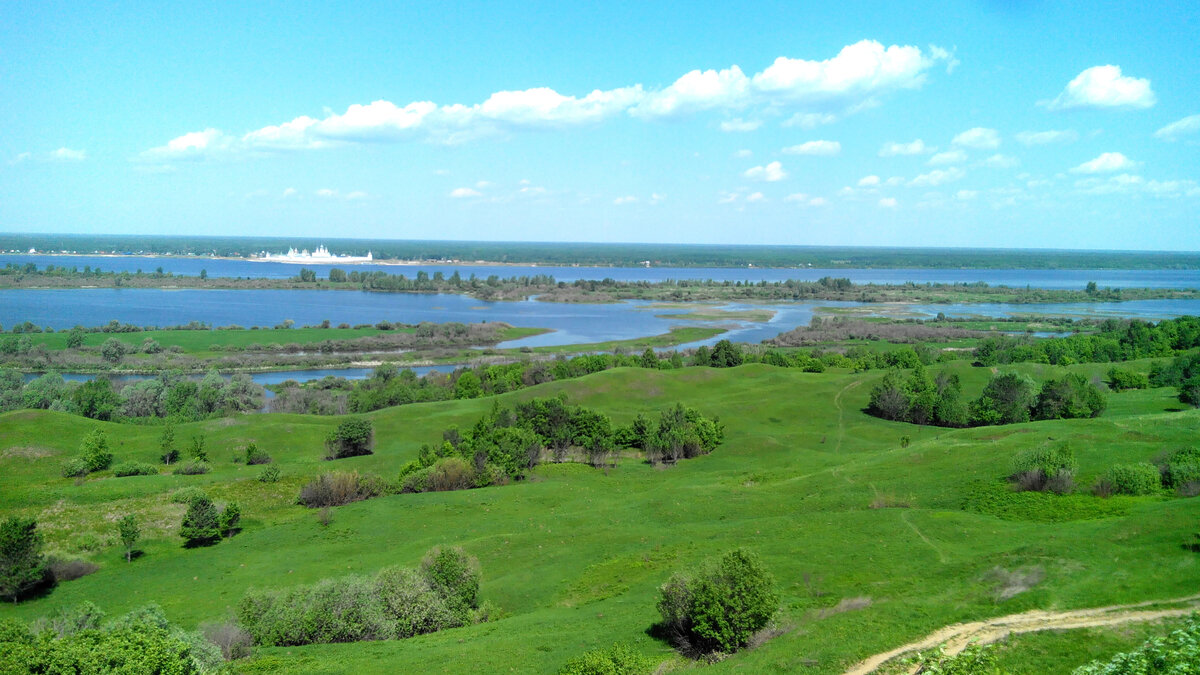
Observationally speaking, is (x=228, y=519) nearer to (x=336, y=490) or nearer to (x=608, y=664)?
(x=336, y=490)

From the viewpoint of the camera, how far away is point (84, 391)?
67.1 m

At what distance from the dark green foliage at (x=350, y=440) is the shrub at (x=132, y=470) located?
1231 centimetres

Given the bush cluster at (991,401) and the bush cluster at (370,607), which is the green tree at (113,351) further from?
the bush cluster at (991,401)

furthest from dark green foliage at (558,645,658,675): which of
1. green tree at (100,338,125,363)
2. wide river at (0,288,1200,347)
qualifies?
wide river at (0,288,1200,347)

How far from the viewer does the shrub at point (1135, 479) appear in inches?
1198

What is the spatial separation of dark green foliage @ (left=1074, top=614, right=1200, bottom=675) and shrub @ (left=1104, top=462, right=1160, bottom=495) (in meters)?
22.5

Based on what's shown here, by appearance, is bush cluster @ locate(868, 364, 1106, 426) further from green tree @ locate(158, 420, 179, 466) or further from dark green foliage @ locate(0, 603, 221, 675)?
green tree @ locate(158, 420, 179, 466)

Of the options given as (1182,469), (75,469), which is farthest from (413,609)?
(75,469)

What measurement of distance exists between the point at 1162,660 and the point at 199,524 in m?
41.0

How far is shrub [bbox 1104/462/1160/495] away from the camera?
30422 millimetres

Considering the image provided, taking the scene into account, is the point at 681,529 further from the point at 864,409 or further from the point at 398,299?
the point at 398,299

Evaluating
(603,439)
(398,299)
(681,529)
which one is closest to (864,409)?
(603,439)

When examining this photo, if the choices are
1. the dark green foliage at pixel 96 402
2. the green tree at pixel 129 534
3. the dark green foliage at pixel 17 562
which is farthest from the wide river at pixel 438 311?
the dark green foliage at pixel 17 562

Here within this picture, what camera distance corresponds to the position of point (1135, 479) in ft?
100
